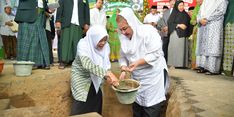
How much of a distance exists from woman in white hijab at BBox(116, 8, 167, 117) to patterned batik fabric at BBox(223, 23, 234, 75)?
2.23 metres

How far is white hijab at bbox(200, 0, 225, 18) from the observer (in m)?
4.83

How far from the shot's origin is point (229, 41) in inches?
184

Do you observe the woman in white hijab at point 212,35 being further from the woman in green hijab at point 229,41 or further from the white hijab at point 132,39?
the white hijab at point 132,39

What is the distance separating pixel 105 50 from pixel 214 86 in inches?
67.6

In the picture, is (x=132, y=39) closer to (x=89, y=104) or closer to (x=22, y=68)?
(x=89, y=104)

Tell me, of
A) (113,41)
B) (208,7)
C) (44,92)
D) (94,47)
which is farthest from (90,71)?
(113,41)

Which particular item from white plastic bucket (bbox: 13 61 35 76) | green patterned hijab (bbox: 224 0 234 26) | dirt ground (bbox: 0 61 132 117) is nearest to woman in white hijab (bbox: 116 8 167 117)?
dirt ground (bbox: 0 61 132 117)

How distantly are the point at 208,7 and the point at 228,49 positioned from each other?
3.15 feet

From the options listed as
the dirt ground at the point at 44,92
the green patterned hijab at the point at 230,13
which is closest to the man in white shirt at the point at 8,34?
the dirt ground at the point at 44,92

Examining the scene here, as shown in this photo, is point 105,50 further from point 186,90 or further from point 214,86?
point 214,86

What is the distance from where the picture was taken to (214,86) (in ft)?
12.0

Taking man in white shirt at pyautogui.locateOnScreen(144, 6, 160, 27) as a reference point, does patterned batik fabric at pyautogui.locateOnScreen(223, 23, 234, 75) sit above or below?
below

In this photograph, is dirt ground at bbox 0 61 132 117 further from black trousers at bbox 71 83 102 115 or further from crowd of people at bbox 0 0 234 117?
black trousers at bbox 71 83 102 115

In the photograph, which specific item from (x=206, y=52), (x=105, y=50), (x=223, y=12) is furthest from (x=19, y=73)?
(x=223, y=12)
